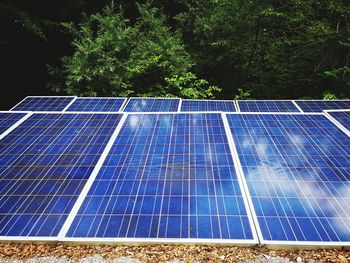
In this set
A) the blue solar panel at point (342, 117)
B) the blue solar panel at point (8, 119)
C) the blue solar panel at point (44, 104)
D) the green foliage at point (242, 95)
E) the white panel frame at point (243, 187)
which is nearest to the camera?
the white panel frame at point (243, 187)

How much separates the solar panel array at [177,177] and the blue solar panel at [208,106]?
322cm

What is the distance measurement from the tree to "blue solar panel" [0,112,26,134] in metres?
6.94

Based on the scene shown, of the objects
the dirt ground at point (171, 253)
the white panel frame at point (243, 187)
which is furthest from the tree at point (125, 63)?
the dirt ground at point (171, 253)

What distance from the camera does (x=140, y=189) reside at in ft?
19.7

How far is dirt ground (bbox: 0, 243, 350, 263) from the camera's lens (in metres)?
4.42

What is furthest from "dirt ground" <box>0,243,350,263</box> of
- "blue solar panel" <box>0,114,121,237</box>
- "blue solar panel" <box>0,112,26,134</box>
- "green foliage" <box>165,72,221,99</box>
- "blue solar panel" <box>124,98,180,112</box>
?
"green foliage" <box>165,72,221,99</box>

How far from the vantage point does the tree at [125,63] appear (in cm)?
1730

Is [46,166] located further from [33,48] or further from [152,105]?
[33,48]

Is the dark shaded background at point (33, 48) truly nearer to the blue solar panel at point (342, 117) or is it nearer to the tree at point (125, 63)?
the tree at point (125, 63)

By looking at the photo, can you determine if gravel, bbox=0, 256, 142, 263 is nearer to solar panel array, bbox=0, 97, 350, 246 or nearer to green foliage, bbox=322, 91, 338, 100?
solar panel array, bbox=0, 97, 350, 246

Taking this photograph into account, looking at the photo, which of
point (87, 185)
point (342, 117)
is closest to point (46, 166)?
point (87, 185)

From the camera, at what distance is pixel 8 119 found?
970 centimetres

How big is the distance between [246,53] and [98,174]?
1637cm

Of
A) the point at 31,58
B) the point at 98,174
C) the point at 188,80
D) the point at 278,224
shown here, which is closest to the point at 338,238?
the point at 278,224
